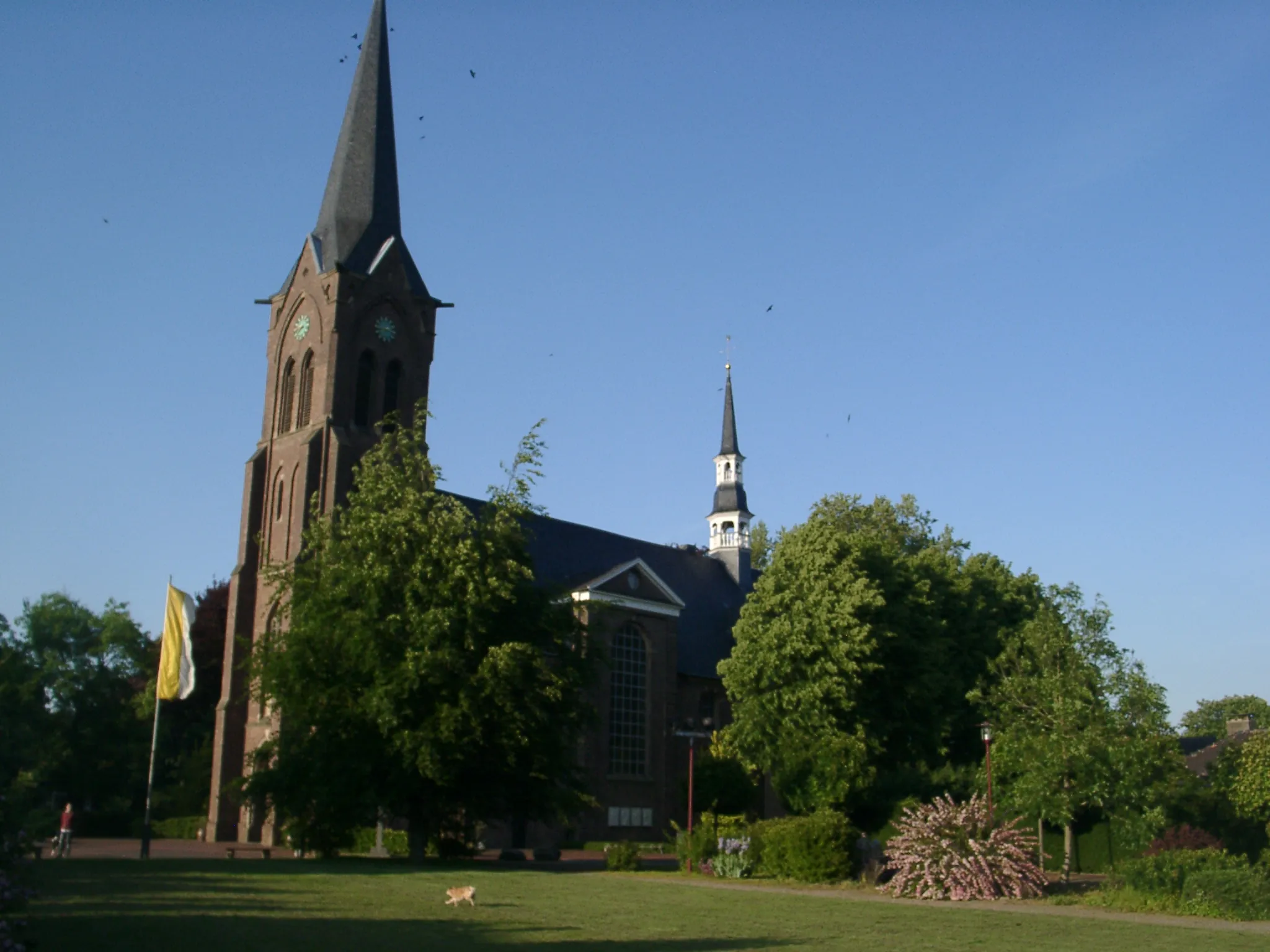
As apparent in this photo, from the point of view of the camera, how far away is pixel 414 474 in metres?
33.7

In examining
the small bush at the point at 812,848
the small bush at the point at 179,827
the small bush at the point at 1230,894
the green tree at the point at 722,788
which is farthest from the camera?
the green tree at the point at 722,788

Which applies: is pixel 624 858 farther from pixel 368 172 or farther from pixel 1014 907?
pixel 368 172

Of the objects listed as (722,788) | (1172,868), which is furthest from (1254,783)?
(1172,868)

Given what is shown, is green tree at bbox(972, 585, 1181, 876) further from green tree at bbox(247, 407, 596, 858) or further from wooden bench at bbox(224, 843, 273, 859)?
wooden bench at bbox(224, 843, 273, 859)

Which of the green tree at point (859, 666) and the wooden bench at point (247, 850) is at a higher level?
the green tree at point (859, 666)

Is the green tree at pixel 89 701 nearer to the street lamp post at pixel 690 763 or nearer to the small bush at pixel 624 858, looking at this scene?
the street lamp post at pixel 690 763

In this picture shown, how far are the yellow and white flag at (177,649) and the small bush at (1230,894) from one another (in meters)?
25.7

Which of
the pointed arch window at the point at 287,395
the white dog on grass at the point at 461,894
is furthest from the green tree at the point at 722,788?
the white dog on grass at the point at 461,894

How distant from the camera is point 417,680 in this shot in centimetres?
2905

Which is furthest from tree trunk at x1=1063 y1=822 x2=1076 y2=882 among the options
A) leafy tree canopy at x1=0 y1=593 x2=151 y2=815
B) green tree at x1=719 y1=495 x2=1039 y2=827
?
leafy tree canopy at x1=0 y1=593 x2=151 y2=815

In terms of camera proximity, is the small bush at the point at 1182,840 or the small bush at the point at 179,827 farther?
the small bush at the point at 179,827

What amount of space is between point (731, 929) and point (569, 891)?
6.52 metres

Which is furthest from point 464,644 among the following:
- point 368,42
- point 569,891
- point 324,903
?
point 368,42

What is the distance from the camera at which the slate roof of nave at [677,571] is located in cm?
5303
